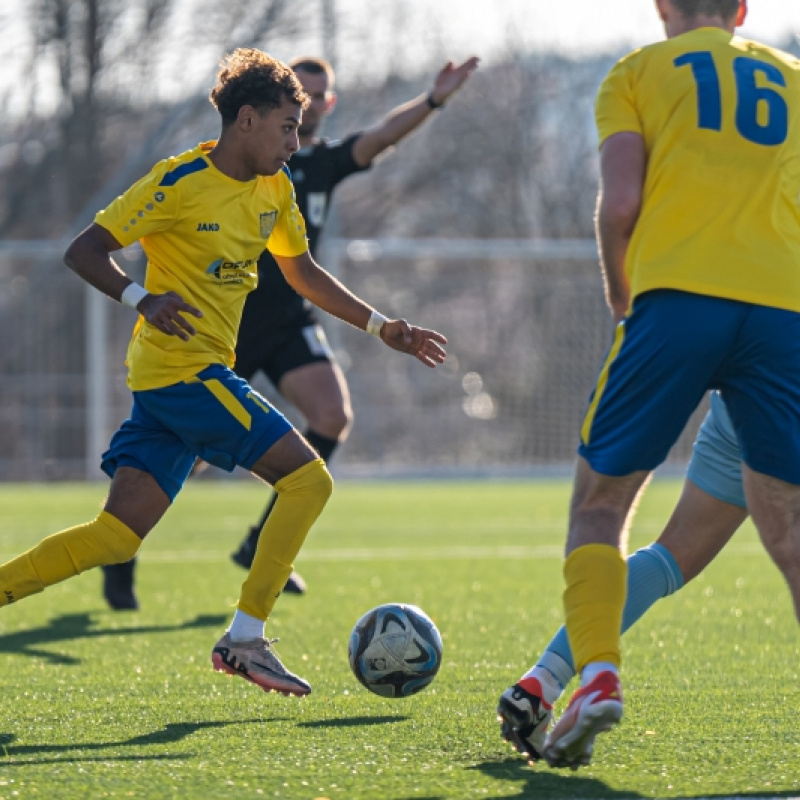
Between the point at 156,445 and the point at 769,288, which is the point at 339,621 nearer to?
the point at 156,445

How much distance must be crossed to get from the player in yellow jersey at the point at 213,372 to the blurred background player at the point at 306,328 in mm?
2416

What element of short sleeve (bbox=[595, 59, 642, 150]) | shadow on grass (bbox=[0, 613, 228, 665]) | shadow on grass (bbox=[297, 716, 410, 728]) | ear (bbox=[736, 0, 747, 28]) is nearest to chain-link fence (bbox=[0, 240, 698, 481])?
shadow on grass (bbox=[0, 613, 228, 665])

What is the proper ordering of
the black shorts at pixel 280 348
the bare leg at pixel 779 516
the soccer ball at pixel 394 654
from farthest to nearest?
the black shorts at pixel 280 348 < the soccer ball at pixel 394 654 < the bare leg at pixel 779 516

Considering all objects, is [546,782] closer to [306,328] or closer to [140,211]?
[140,211]

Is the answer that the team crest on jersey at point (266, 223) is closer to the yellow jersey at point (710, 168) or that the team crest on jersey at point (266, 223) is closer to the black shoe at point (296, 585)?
the yellow jersey at point (710, 168)

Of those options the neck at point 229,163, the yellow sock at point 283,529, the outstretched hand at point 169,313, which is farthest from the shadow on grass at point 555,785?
the neck at point 229,163

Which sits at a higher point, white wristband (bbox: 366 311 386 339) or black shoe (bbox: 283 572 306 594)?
white wristband (bbox: 366 311 386 339)

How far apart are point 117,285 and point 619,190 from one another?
1.71 m

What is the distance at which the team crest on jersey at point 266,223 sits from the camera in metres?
5.02

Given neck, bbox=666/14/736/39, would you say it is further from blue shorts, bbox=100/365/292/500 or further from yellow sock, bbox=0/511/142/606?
yellow sock, bbox=0/511/142/606

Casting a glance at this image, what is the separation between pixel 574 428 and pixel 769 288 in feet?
56.0

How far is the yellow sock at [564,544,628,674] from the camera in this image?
360 centimetres

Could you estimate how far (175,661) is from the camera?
221 inches

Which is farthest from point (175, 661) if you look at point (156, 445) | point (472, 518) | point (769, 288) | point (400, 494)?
point (400, 494)
